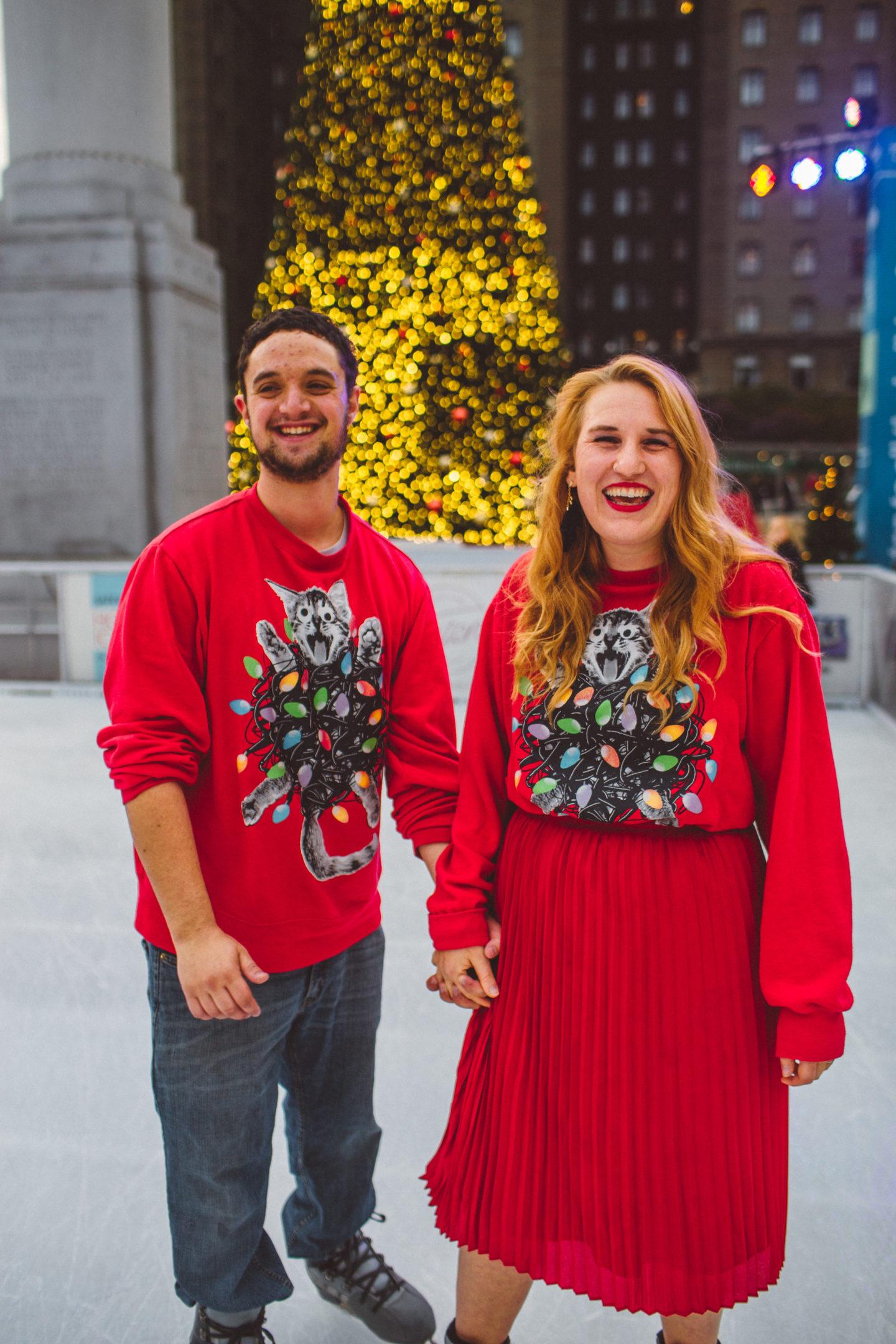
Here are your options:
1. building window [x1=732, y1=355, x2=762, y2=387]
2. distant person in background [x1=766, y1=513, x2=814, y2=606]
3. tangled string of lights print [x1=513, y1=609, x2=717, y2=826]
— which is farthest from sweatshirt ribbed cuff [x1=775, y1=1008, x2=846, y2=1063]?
building window [x1=732, y1=355, x2=762, y2=387]

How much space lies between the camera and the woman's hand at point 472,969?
164 cm

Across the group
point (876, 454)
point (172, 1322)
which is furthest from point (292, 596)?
point (876, 454)

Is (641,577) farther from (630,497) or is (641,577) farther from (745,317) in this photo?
(745,317)

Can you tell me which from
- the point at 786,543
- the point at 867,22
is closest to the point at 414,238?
the point at 786,543

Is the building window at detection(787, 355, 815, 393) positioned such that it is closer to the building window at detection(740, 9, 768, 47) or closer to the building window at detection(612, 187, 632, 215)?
the building window at detection(740, 9, 768, 47)

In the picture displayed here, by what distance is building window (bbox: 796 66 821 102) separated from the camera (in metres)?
47.2

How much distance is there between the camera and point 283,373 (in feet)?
5.47

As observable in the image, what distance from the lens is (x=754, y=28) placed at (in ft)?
154

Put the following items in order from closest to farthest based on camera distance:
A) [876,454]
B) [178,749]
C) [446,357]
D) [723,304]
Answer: [178,749] < [876,454] < [446,357] < [723,304]

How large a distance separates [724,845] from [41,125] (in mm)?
11185

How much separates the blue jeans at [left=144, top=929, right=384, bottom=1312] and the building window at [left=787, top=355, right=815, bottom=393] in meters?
51.0

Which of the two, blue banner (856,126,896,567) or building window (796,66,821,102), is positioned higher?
building window (796,66,821,102)

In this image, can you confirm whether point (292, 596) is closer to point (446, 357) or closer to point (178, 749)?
point (178, 749)

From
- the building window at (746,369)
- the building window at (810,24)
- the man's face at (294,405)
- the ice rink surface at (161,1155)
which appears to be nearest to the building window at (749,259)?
the building window at (746,369)
